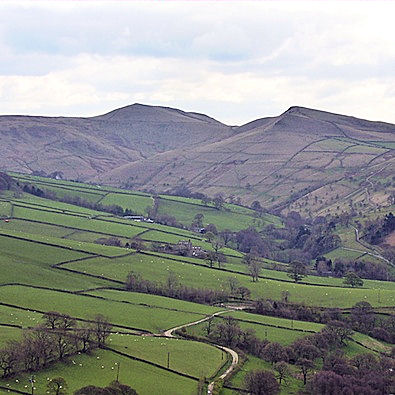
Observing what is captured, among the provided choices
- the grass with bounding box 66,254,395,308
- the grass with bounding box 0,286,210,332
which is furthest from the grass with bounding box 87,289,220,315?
the grass with bounding box 66,254,395,308

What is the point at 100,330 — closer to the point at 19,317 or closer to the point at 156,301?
the point at 19,317

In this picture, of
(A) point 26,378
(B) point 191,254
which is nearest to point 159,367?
(A) point 26,378

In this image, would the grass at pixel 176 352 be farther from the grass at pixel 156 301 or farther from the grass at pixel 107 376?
the grass at pixel 156 301

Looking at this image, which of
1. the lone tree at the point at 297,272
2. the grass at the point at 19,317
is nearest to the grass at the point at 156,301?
the grass at the point at 19,317

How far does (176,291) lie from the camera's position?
129375mm

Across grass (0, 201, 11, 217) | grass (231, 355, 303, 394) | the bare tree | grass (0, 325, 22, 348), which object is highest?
grass (0, 201, 11, 217)

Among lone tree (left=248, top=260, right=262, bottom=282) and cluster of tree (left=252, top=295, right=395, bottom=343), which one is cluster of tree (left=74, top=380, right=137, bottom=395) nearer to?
cluster of tree (left=252, top=295, right=395, bottom=343)

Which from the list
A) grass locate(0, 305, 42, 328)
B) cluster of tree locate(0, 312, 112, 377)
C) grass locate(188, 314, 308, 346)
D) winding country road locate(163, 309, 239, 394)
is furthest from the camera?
grass locate(188, 314, 308, 346)

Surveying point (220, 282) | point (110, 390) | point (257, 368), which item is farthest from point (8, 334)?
point (220, 282)

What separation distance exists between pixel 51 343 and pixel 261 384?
26007 millimetres

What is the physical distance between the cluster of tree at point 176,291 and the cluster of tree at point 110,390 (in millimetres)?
55429

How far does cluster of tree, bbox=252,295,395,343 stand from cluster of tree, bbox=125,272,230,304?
25.7 feet

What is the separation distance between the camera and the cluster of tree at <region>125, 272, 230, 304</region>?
420 ft

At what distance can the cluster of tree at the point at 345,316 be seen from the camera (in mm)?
117312
